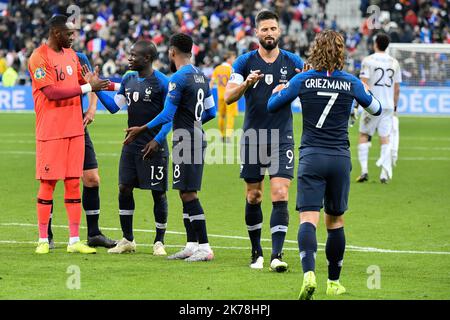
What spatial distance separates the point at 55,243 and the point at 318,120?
4.35 meters

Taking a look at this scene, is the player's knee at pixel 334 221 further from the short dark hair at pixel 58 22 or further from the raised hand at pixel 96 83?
the short dark hair at pixel 58 22

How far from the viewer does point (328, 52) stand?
8.27m

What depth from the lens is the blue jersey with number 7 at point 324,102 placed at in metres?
8.30

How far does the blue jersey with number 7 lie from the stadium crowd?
31.2 m

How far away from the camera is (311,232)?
328 inches

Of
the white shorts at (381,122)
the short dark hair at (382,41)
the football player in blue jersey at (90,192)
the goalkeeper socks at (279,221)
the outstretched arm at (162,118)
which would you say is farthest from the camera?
the white shorts at (381,122)

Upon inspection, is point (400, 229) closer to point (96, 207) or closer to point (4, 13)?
point (96, 207)

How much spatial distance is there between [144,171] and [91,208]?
97cm

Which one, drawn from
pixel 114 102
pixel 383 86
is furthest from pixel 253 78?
pixel 383 86

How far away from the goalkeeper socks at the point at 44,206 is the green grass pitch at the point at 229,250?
290mm

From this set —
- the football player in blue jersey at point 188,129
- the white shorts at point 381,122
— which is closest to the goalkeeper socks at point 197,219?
the football player in blue jersey at point 188,129

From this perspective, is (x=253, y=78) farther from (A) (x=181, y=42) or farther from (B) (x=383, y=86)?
(B) (x=383, y=86)

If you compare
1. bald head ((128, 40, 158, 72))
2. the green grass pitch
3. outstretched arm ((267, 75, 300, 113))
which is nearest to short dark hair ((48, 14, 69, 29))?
bald head ((128, 40, 158, 72))
